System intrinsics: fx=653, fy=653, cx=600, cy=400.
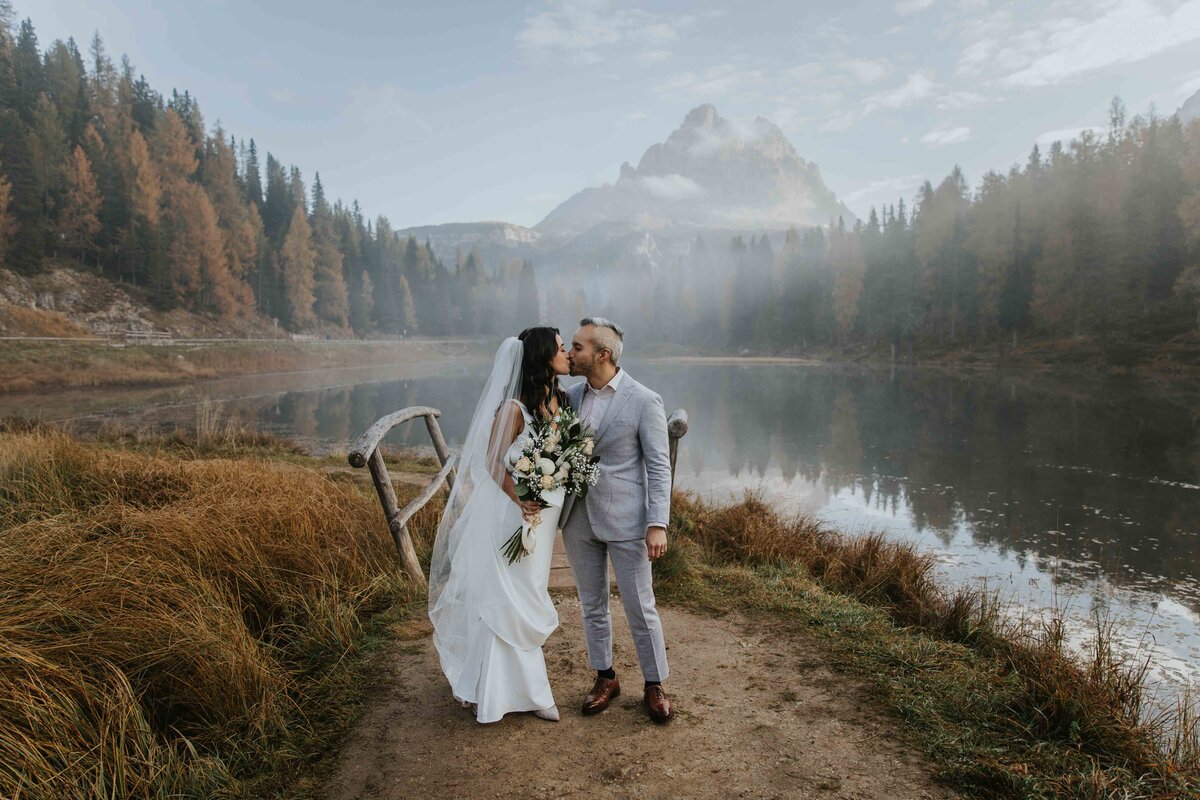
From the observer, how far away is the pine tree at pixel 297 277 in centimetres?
7212

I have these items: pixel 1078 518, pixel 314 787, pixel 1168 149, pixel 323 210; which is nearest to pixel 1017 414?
→ pixel 1078 518

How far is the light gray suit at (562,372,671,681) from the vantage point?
4039 mm

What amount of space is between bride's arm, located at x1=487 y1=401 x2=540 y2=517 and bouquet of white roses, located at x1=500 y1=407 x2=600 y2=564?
0.15 m

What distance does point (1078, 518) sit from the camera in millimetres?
11711

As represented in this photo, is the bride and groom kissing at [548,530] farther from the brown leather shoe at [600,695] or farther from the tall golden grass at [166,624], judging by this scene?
the tall golden grass at [166,624]

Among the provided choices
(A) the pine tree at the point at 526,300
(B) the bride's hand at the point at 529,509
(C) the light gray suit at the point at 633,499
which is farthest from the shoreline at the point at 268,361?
(A) the pine tree at the point at 526,300

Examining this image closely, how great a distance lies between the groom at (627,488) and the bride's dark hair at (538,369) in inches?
6.3

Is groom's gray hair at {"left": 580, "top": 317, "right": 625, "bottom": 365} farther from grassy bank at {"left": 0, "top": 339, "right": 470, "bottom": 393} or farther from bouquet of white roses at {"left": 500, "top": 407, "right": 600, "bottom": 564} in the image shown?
grassy bank at {"left": 0, "top": 339, "right": 470, "bottom": 393}

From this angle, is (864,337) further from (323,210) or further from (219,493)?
(219,493)

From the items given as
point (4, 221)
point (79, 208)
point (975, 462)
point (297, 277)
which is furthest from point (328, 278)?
point (975, 462)

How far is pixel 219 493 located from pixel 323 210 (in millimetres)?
91610

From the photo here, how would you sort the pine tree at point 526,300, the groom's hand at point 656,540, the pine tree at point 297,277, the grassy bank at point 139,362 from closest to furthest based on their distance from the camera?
the groom's hand at point 656,540 → the grassy bank at point 139,362 → the pine tree at point 297,277 → the pine tree at point 526,300

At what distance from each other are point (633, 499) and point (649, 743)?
1438mm

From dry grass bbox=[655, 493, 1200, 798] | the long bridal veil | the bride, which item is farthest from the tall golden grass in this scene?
dry grass bbox=[655, 493, 1200, 798]
